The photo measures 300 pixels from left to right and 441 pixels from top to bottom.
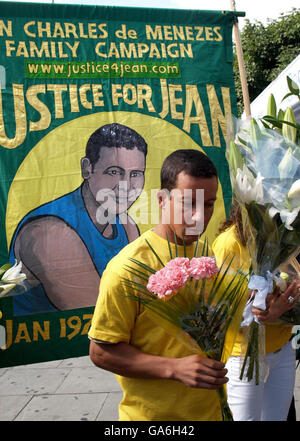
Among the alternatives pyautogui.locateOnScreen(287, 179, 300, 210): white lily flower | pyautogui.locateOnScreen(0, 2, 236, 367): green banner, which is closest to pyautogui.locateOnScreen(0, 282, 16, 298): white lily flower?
pyautogui.locateOnScreen(0, 2, 236, 367): green banner

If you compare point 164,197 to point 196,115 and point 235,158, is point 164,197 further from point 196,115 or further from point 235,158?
point 196,115

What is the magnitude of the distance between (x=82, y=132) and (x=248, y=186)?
2.36 meters

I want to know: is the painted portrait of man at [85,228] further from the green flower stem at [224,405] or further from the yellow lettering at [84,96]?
the green flower stem at [224,405]

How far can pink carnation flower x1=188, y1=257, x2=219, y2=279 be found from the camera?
55.6 inches

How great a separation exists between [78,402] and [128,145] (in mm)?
2150

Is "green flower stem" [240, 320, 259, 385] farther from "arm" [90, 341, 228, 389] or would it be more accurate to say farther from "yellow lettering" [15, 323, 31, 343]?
"yellow lettering" [15, 323, 31, 343]

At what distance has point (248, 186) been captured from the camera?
1.54m

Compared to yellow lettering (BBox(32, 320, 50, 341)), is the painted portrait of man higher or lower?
higher

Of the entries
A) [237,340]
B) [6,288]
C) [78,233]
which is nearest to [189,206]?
[237,340]

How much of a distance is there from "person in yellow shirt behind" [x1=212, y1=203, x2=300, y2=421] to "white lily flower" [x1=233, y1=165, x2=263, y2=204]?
1.77ft

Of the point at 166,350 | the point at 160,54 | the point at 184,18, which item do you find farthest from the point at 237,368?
the point at 184,18

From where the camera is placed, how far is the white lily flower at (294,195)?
1472mm

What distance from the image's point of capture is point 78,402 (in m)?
4.11

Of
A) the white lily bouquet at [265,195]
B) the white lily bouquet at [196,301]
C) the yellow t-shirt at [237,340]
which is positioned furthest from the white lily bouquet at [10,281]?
the white lily bouquet at [265,195]
